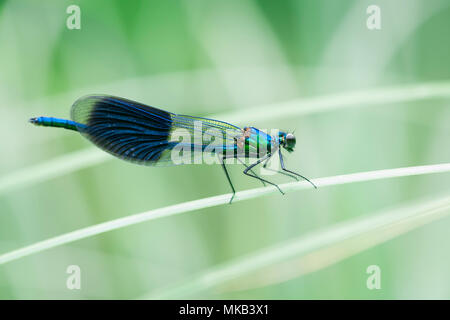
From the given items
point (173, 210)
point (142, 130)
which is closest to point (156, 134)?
point (142, 130)

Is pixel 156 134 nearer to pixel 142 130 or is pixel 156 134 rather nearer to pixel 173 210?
pixel 142 130

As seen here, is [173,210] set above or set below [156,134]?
below

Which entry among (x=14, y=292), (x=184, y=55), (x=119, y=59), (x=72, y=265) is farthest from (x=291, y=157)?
(x=14, y=292)

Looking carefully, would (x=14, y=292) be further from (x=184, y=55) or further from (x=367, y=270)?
(x=367, y=270)

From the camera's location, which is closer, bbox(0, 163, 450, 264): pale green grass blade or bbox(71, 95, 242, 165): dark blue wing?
bbox(0, 163, 450, 264): pale green grass blade

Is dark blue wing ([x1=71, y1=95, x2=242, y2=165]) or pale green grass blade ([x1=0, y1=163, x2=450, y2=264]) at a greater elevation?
dark blue wing ([x1=71, y1=95, x2=242, y2=165])

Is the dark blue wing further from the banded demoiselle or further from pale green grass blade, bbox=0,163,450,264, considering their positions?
pale green grass blade, bbox=0,163,450,264

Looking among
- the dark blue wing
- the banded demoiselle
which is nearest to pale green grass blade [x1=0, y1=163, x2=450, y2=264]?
the banded demoiselle

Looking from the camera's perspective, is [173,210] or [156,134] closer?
[173,210]

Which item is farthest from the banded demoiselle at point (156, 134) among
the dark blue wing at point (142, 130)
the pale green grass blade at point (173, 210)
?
the pale green grass blade at point (173, 210)
